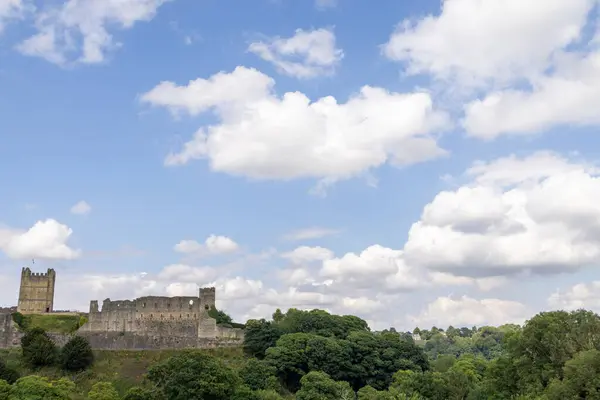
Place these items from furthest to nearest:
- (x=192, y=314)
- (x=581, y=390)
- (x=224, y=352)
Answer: (x=192, y=314) → (x=224, y=352) → (x=581, y=390)

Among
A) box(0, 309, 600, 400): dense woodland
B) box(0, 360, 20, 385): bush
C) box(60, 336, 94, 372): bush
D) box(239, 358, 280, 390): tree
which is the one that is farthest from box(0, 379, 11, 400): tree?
box(239, 358, 280, 390): tree

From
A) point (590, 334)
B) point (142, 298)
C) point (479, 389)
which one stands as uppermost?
point (142, 298)

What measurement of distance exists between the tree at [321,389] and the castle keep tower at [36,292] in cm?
4900

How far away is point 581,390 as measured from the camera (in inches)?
1778

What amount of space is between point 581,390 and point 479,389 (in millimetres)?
18390

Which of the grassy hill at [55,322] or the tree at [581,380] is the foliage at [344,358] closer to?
the grassy hill at [55,322]

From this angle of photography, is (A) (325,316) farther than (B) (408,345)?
Yes

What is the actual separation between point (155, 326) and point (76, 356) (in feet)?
45.2

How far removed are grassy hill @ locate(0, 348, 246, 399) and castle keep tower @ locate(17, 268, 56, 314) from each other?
633 inches

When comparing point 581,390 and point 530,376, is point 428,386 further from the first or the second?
point 581,390

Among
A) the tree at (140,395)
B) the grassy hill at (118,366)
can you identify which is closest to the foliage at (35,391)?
the tree at (140,395)

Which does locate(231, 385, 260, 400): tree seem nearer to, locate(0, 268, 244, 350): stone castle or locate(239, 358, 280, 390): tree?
locate(239, 358, 280, 390): tree

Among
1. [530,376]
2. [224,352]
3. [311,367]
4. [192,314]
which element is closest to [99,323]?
[192,314]

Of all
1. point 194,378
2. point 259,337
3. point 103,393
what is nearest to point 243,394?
point 194,378
